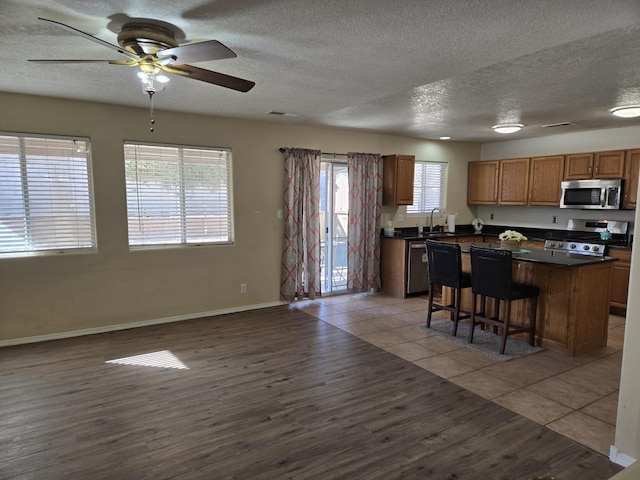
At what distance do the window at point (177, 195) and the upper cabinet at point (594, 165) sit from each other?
16.2ft

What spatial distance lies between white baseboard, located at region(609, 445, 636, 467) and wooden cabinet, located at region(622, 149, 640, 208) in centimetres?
410

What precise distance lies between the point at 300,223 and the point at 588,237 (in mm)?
4242

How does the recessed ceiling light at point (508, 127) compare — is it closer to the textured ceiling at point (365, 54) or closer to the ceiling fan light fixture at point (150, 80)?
the textured ceiling at point (365, 54)

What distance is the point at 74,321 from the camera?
4.32m

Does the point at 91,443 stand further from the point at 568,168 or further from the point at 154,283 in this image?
the point at 568,168

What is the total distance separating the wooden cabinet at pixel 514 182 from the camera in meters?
6.48

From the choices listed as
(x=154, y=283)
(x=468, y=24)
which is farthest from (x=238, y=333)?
(x=468, y=24)

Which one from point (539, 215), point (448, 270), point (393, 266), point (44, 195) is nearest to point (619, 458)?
point (448, 270)

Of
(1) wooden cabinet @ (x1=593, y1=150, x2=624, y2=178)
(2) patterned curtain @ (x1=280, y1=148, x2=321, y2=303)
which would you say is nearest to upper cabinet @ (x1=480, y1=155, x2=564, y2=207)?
(1) wooden cabinet @ (x1=593, y1=150, x2=624, y2=178)

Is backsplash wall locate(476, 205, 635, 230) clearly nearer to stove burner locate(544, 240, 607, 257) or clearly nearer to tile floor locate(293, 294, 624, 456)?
stove burner locate(544, 240, 607, 257)

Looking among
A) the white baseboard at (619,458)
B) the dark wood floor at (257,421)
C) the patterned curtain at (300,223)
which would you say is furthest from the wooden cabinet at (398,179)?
the white baseboard at (619,458)

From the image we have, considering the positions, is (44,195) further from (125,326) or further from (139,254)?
(125,326)

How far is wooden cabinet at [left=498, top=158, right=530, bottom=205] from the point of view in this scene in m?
6.48

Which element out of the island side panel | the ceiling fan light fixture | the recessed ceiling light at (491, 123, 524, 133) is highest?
the recessed ceiling light at (491, 123, 524, 133)
